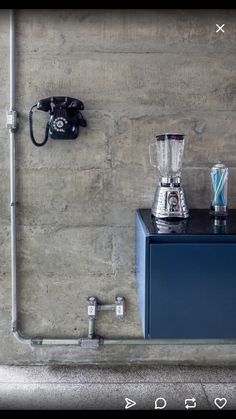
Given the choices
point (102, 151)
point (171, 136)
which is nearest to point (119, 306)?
point (102, 151)

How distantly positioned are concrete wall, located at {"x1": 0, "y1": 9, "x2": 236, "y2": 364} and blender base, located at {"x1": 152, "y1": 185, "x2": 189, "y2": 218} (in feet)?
0.89

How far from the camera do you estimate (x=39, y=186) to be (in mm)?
1896

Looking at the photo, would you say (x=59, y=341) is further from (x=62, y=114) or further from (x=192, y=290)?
(x=62, y=114)

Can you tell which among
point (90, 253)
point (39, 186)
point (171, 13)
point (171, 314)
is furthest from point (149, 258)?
point (171, 13)

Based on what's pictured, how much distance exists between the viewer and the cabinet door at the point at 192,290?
4.40 feet

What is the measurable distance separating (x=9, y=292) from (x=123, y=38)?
1524 mm

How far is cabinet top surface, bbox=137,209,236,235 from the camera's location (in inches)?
54.4

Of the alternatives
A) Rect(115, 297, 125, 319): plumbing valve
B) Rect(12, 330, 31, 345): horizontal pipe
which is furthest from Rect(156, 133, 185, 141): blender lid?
Rect(12, 330, 31, 345): horizontal pipe

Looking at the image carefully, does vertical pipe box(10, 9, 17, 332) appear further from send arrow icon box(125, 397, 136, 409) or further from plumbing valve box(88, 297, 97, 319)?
send arrow icon box(125, 397, 136, 409)

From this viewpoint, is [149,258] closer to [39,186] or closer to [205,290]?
[205,290]

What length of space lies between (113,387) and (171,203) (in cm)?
105

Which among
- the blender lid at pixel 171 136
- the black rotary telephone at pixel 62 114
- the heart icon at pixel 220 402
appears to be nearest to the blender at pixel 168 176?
the blender lid at pixel 171 136

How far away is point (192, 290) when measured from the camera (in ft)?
4.47

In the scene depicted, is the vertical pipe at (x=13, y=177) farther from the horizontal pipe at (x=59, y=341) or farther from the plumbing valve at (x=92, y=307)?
the plumbing valve at (x=92, y=307)
